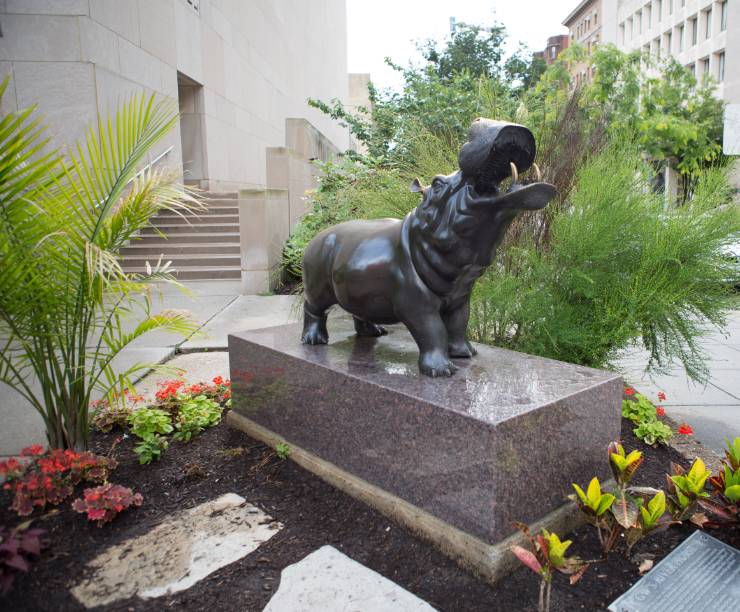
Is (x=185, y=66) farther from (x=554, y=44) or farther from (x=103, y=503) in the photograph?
(x=554, y=44)

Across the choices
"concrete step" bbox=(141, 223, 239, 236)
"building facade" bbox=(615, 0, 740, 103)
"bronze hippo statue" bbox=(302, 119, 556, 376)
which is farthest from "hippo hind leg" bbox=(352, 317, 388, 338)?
"building facade" bbox=(615, 0, 740, 103)

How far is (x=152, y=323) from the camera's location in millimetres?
3195

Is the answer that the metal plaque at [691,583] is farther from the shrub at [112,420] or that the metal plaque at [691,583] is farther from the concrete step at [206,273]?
the concrete step at [206,273]

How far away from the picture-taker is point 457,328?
3062mm

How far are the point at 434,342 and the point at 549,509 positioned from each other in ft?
2.95

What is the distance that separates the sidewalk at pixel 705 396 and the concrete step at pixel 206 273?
739cm

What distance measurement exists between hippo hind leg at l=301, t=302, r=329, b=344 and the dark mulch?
0.73 m

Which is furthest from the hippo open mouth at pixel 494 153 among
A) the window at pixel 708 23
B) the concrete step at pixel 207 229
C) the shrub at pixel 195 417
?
the window at pixel 708 23

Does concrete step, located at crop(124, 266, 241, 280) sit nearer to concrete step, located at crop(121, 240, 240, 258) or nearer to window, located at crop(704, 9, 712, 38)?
concrete step, located at crop(121, 240, 240, 258)

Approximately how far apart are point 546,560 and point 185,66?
14355 millimetres

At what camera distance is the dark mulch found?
2.20 m

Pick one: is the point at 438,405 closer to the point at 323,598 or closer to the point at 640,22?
the point at 323,598

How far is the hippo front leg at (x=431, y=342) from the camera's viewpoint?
277 cm

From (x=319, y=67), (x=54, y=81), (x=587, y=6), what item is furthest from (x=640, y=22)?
(x=54, y=81)
